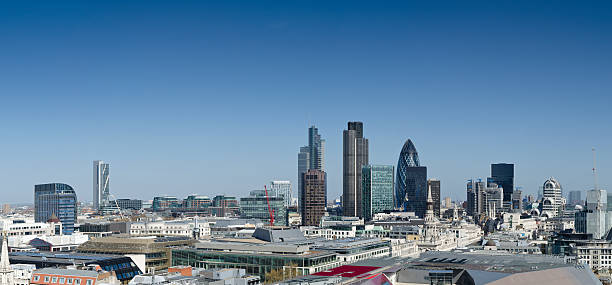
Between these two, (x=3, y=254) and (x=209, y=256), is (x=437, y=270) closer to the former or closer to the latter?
(x=209, y=256)

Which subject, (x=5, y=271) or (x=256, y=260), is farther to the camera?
(x=256, y=260)

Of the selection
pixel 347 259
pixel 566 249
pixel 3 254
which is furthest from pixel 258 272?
pixel 566 249

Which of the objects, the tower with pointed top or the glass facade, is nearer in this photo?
the tower with pointed top

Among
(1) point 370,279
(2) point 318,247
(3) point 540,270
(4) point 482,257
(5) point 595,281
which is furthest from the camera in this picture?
(2) point 318,247

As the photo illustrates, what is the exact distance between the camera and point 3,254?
314 ft

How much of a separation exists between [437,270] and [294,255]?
3017 cm

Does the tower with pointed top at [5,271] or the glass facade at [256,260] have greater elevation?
the tower with pointed top at [5,271]

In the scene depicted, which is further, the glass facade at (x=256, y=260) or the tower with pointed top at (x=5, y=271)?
the glass facade at (x=256, y=260)

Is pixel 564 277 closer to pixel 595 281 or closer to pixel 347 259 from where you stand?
pixel 595 281

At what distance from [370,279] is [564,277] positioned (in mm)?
26835

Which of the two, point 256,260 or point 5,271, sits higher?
point 5,271

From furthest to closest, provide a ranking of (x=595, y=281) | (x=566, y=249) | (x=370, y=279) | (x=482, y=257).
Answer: (x=566, y=249) < (x=482, y=257) < (x=595, y=281) < (x=370, y=279)

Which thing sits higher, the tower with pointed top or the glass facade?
the tower with pointed top

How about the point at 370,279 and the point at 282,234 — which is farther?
the point at 282,234
